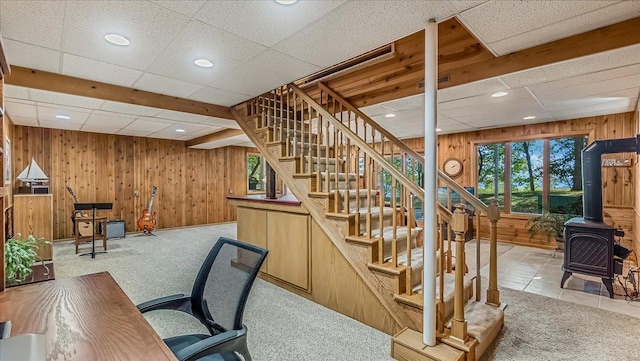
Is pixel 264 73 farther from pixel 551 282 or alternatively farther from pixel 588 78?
pixel 551 282

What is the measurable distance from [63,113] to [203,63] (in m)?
3.46

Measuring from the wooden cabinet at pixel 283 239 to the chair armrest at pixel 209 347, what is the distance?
1966 mm

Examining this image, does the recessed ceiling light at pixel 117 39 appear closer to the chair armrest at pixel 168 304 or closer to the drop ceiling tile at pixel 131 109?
the drop ceiling tile at pixel 131 109

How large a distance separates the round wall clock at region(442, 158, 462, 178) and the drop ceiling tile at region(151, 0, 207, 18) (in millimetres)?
6182

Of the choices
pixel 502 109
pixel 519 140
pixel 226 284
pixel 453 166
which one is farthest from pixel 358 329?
pixel 519 140

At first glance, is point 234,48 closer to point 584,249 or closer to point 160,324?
point 160,324

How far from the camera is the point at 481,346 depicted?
6.97ft

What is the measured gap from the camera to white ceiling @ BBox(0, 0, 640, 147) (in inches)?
74.8

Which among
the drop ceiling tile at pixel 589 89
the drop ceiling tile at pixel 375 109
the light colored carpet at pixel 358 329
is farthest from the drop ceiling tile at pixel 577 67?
the light colored carpet at pixel 358 329

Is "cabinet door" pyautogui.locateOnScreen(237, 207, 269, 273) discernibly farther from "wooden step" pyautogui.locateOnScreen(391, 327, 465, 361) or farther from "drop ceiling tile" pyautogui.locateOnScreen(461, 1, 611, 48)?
"drop ceiling tile" pyautogui.locateOnScreen(461, 1, 611, 48)

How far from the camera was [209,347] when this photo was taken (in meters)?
1.17

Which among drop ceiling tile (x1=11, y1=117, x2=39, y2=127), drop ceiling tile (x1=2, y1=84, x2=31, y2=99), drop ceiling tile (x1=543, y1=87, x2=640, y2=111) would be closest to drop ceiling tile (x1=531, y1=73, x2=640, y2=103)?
drop ceiling tile (x1=543, y1=87, x2=640, y2=111)

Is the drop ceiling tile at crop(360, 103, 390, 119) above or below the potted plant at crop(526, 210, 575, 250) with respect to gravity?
above

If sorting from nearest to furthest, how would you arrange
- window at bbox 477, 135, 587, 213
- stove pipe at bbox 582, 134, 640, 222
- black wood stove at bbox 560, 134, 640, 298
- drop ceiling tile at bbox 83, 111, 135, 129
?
black wood stove at bbox 560, 134, 640, 298 → stove pipe at bbox 582, 134, 640, 222 → drop ceiling tile at bbox 83, 111, 135, 129 → window at bbox 477, 135, 587, 213
